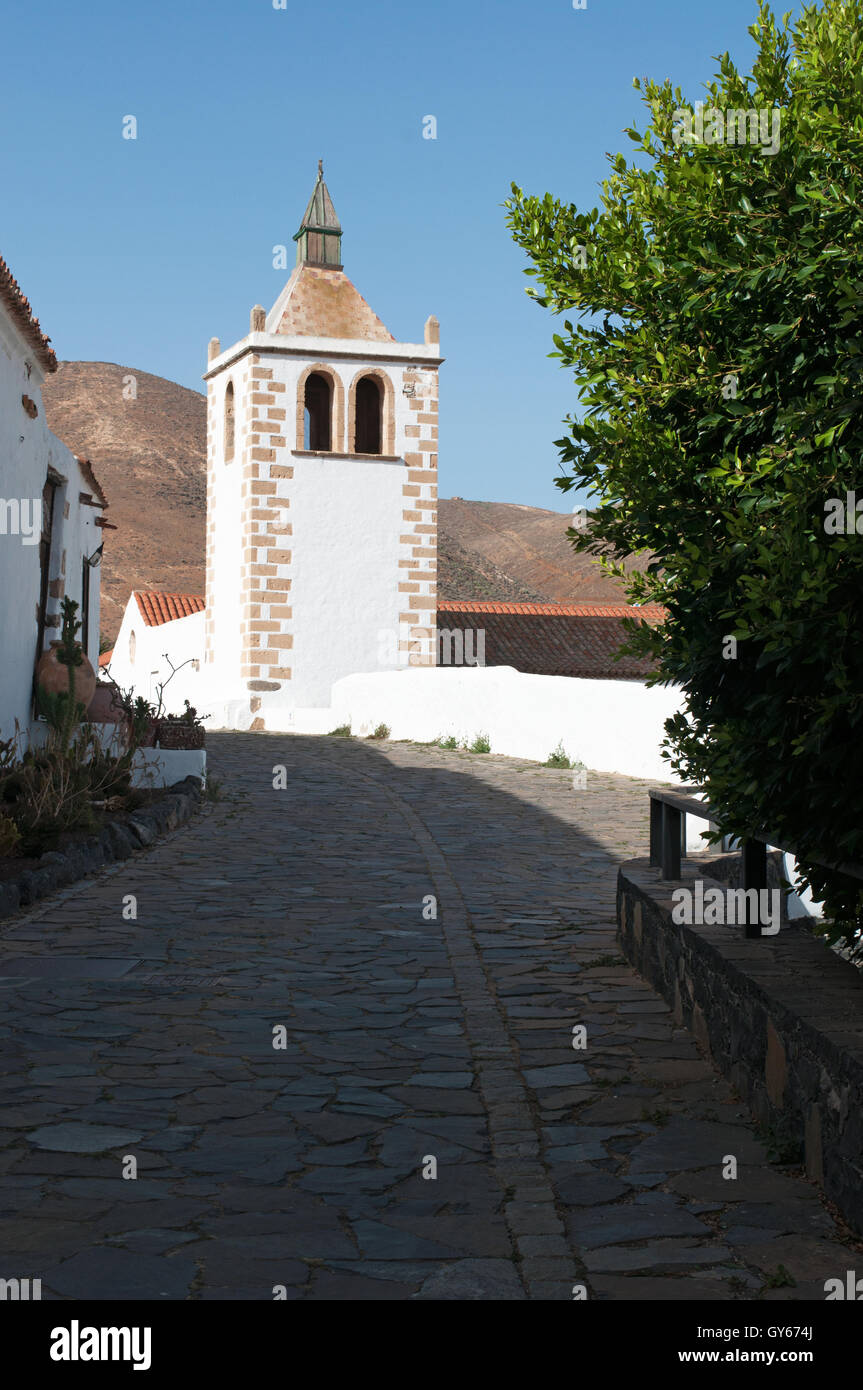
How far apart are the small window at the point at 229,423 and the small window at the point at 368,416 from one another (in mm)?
3115

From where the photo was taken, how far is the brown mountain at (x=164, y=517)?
72.2m

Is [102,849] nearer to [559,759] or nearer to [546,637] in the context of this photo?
[559,759]

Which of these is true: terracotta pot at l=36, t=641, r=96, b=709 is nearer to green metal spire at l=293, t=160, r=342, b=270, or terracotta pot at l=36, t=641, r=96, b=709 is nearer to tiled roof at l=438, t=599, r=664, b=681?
tiled roof at l=438, t=599, r=664, b=681

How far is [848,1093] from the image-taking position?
12.8 feet

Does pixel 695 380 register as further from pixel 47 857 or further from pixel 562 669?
pixel 562 669

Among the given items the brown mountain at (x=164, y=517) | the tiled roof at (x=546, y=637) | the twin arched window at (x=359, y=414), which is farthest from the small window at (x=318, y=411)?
the brown mountain at (x=164, y=517)

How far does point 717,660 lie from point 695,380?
1218 millimetres

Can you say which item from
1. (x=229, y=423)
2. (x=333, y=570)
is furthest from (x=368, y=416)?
(x=333, y=570)

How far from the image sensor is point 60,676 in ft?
47.9

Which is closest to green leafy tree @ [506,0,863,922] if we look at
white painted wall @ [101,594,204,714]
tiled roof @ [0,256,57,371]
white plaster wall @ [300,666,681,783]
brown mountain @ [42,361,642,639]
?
tiled roof @ [0,256,57,371]

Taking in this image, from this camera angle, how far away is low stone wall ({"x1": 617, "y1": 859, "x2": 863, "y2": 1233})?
13.0ft

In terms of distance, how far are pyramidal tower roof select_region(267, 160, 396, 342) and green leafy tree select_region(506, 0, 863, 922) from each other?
85.0 ft

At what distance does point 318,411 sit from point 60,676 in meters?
20.8

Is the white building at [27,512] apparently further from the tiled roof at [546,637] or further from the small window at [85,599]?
the tiled roof at [546,637]
